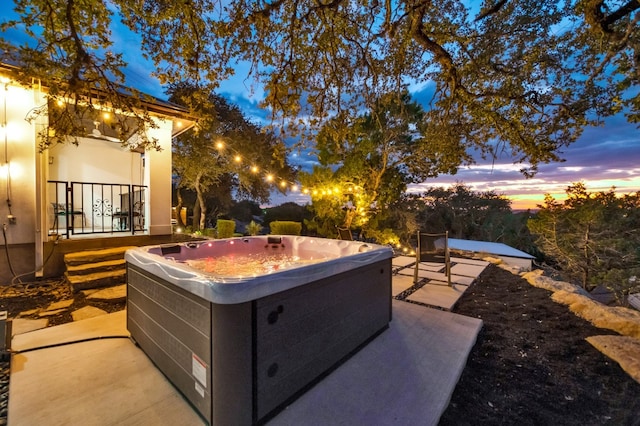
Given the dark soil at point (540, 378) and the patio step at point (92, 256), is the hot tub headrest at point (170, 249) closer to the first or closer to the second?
the patio step at point (92, 256)

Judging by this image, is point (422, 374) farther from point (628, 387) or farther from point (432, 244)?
point (432, 244)

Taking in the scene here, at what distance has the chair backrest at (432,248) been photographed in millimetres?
4258

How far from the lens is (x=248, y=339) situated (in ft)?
4.61

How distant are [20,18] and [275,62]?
88.1 inches

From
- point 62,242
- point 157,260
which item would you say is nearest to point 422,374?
point 157,260

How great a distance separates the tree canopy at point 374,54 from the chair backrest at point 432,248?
147 cm

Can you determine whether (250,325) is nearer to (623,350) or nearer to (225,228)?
(623,350)

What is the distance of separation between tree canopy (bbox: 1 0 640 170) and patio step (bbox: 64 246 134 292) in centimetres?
254

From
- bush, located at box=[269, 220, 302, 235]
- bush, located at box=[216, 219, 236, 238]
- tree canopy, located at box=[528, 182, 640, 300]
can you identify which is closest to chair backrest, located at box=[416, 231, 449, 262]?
tree canopy, located at box=[528, 182, 640, 300]

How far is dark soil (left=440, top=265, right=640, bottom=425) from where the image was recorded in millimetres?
1606

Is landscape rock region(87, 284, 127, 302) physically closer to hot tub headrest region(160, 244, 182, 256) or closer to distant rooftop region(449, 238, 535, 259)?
hot tub headrest region(160, 244, 182, 256)

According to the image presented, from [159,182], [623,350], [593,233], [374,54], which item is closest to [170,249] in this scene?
[159,182]

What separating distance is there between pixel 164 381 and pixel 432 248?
406 centimetres

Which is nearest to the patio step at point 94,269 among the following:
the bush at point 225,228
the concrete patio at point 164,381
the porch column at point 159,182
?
the porch column at point 159,182
